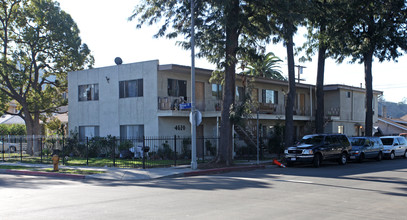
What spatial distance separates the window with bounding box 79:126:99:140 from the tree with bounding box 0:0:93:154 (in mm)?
5020

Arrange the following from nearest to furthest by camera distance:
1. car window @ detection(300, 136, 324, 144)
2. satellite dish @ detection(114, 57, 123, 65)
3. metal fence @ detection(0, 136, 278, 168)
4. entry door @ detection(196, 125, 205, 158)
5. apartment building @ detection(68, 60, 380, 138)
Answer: car window @ detection(300, 136, 324, 144) → metal fence @ detection(0, 136, 278, 168) → apartment building @ detection(68, 60, 380, 138) → entry door @ detection(196, 125, 205, 158) → satellite dish @ detection(114, 57, 123, 65)

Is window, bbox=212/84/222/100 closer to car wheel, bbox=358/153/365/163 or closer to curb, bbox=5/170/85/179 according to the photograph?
car wheel, bbox=358/153/365/163

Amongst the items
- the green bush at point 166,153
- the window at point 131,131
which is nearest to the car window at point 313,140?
the green bush at point 166,153

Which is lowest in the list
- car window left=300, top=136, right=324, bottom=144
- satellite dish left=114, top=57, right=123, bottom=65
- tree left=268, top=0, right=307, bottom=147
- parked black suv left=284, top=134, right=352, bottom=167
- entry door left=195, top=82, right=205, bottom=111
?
parked black suv left=284, top=134, right=352, bottom=167

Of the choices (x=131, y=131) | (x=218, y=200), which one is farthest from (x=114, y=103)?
(x=218, y=200)

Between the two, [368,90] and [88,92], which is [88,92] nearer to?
[88,92]

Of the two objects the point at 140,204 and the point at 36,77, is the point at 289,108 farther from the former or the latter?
the point at 36,77

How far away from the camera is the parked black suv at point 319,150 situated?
72.3 ft

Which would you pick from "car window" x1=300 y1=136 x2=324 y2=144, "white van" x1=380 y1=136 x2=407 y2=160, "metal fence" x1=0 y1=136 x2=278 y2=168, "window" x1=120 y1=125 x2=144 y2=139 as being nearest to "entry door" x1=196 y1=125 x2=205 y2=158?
"metal fence" x1=0 y1=136 x2=278 y2=168

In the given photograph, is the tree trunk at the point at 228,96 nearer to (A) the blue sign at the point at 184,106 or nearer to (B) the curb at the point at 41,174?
(A) the blue sign at the point at 184,106

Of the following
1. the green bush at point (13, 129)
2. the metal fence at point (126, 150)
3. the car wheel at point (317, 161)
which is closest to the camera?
the car wheel at point (317, 161)

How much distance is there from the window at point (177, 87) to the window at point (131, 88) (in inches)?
77.8

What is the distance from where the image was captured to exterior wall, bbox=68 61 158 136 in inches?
1081

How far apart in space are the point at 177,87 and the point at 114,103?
4888 millimetres
